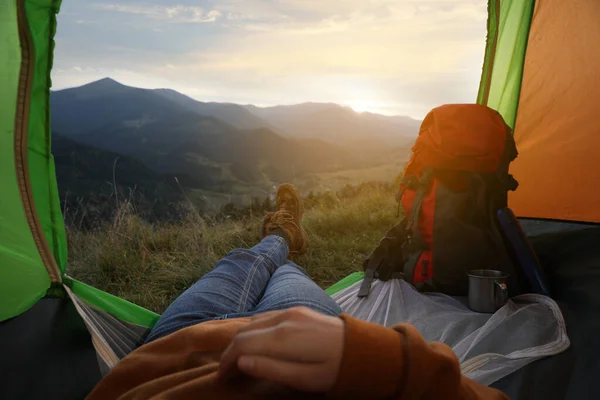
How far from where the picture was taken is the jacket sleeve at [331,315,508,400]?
2.35 feet

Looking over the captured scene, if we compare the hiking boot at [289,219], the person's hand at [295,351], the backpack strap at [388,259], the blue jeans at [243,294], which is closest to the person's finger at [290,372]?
the person's hand at [295,351]

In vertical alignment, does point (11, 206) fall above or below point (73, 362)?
above

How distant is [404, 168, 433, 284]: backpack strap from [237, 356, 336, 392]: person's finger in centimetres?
175

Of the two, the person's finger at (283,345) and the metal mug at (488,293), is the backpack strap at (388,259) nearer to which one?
the metal mug at (488,293)

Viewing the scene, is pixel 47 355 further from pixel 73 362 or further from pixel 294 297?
pixel 294 297

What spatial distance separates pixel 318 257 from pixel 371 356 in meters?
2.82

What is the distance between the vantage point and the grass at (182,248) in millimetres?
3111

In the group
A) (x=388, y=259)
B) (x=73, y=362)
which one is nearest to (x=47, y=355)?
(x=73, y=362)

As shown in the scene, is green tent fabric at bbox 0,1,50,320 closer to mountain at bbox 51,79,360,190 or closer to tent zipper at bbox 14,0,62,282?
tent zipper at bbox 14,0,62,282

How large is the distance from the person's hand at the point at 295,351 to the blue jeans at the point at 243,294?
0.68 m

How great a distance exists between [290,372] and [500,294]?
1.62m

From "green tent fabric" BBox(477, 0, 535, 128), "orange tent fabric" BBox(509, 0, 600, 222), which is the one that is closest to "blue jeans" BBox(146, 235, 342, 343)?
"orange tent fabric" BBox(509, 0, 600, 222)

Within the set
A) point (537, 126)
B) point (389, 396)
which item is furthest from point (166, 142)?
point (389, 396)

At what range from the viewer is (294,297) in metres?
1.56
